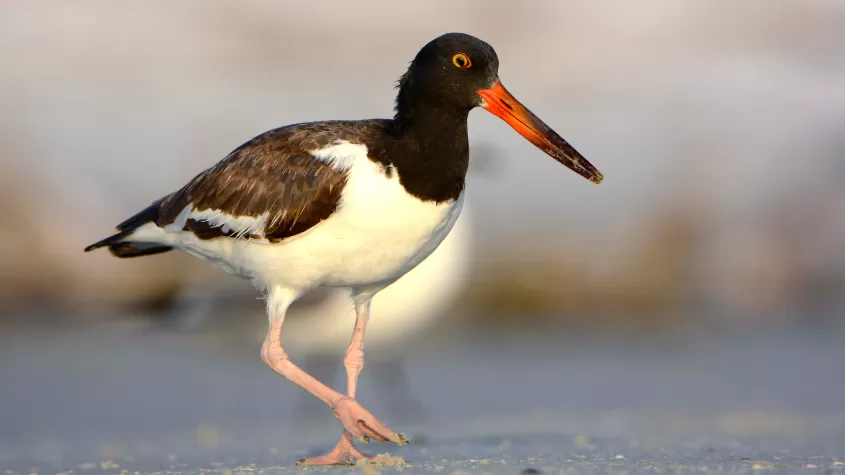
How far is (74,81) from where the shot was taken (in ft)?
59.0

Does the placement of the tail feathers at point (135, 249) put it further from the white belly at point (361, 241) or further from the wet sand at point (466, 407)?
the wet sand at point (466, 407)

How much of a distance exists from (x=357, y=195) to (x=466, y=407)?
10.4 feet

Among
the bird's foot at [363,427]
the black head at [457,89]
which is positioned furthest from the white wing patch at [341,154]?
the bird's foot at [363,427]

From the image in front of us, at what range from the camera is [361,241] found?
277 inches

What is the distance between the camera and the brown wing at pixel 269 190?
7.16 meters

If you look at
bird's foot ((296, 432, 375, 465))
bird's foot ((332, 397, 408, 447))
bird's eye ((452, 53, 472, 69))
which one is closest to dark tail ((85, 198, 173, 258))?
bird's foot ((296, 432, 375, 465))

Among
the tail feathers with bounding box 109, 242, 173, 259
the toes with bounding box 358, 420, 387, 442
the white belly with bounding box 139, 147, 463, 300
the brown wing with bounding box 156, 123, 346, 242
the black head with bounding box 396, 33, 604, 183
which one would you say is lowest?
the toes with bounding box 358, 420, 387, 442

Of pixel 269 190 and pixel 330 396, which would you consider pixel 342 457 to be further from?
pixel 269 190

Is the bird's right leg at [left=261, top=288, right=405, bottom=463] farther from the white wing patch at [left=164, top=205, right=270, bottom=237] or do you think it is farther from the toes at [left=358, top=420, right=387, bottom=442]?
the white wing patch at [left=164, top=205, right=270, bottom=237]

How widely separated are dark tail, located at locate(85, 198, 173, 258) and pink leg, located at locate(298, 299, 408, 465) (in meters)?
1.34

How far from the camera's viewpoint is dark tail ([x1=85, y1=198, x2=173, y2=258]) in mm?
8211

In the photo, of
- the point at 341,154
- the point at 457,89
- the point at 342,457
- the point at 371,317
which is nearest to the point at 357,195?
the point at 341,154

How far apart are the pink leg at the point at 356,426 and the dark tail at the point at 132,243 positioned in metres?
1.34

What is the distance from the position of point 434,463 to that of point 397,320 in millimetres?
4918
